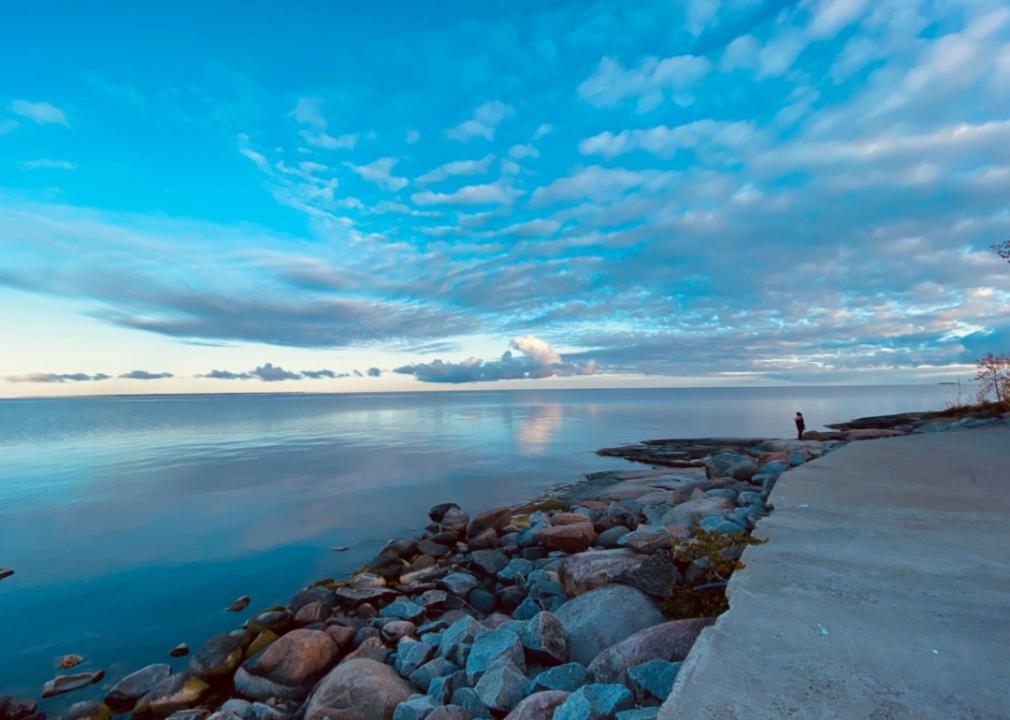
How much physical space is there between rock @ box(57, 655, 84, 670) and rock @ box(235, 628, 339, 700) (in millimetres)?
3902

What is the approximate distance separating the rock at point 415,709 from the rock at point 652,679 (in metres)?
1.86

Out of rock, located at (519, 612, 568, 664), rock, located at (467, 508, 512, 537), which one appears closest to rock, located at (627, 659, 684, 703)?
rock, located at (519, 612, 568, 664)

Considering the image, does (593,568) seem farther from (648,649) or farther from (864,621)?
(864,621)

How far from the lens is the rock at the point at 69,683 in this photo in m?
7.60

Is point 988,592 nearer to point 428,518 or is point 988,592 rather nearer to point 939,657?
point 939,657

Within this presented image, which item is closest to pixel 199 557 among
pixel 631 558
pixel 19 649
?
pixel 19 649

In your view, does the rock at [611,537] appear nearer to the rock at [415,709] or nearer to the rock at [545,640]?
the rock at [545,640]

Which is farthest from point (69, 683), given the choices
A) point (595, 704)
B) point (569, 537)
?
point (595, 704)

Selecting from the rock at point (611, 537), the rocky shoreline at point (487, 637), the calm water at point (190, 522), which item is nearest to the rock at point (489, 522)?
the rocky shoreline at point (487, 637)

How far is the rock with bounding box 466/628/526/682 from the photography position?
15.7 feet

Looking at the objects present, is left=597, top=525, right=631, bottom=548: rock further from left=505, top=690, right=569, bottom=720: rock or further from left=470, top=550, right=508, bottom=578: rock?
left=505, top=690, right=569, bottom=720: rock

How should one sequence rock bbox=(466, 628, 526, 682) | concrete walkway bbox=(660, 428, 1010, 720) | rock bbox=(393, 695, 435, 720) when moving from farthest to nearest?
1. rock bbox=(466, 628, 526, 682)
2. rock bbox=(393, 695, 435, 720)
3. concrete walkway bbox=(660, 428, 1010, 720)

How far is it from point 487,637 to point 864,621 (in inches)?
130

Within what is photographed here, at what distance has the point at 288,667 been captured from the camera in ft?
21.5
